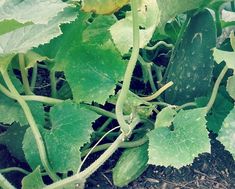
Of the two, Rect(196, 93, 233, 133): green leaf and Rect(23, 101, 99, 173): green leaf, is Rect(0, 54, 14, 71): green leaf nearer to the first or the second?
Rect(23, 101, 99, 173): green leaf

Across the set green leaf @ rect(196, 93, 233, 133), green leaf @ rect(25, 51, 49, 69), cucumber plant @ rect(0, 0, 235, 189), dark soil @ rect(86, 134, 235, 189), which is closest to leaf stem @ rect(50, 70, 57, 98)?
cucumber plant @ rect(0, 0, 235, 189)

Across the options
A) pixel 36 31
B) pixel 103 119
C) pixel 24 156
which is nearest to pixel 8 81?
pixel 36 31

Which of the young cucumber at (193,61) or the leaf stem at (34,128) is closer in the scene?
the leaf stem at (34,128)

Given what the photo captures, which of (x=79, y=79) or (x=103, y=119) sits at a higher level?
(x=79, y=79)

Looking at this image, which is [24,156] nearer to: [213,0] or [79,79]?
[79,79]

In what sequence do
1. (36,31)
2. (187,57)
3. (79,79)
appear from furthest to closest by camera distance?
(187,57)
(79,79)
(36,31)

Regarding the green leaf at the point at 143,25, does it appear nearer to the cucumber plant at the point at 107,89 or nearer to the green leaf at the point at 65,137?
the cucumber plant at the point at 107,89

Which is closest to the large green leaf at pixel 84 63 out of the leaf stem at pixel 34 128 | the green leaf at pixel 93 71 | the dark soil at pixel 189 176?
the green leaf at pixel 93 71
